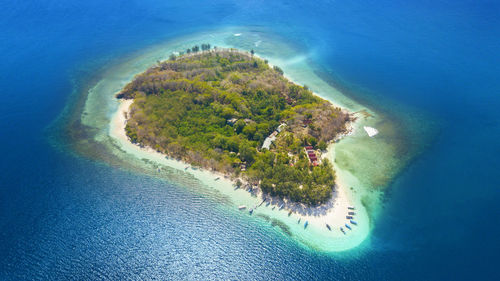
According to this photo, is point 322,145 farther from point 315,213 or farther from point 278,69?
point 278,69

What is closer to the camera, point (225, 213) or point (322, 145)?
point (225, 213)

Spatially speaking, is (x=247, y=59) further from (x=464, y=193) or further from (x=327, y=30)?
(x=464, y=193)

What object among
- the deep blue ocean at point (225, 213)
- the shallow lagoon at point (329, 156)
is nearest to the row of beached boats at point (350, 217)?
the shallow lagoon at point (329, 156)

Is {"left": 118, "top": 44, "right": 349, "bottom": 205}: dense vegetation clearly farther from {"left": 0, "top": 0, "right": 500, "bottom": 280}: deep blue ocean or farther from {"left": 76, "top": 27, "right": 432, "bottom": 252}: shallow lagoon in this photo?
{"left": 0, "top": 0, "right": 500, "bottom": 280}: deep blue ocean

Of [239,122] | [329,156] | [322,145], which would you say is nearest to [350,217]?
[329,156]

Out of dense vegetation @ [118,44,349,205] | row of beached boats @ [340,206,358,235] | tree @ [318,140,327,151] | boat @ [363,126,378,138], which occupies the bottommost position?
row of beached boats @ [340,206,358,235]

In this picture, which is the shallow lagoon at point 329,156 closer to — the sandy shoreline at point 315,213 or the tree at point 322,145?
the sandy shoreline at point 315,213

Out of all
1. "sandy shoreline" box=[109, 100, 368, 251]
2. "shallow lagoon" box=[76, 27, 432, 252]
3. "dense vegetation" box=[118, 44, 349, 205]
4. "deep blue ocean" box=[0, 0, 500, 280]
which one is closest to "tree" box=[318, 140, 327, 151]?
"dense vegetation" box=[118, 44, 349, 205]

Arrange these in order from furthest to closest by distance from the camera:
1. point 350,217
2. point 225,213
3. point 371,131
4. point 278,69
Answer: point 278,69 < point 371,131 < point 225,213 < point 350,217

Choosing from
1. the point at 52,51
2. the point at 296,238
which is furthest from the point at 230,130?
the point at 52,51
